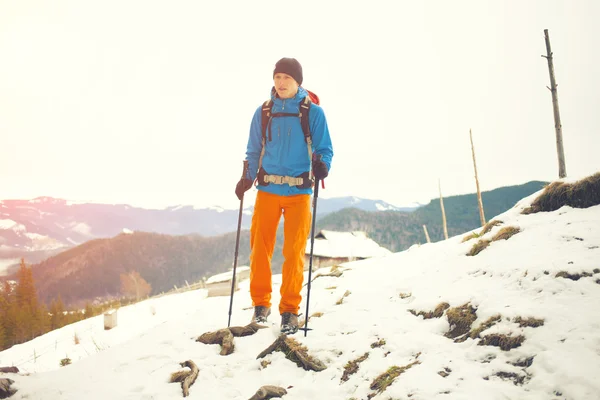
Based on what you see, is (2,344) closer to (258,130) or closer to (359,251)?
(359,251)

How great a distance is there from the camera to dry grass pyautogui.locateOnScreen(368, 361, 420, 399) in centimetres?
207

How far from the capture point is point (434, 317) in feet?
9.88

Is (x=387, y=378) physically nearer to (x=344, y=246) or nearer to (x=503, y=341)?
(x=503, y=341)

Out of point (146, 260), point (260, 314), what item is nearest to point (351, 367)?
point (260, 314)

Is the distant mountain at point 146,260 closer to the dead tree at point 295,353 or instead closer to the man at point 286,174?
the man at point 286,174

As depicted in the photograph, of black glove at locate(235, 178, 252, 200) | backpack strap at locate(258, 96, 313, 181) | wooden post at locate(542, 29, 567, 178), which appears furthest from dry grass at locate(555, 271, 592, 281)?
wooden post at locate(542, 29, 567, 178)

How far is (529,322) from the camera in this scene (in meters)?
2.13

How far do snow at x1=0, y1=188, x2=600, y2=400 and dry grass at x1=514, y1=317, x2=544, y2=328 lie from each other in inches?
1.5

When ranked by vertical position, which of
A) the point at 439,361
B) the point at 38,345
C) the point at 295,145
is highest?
the point at 295,145

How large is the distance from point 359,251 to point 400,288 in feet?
113

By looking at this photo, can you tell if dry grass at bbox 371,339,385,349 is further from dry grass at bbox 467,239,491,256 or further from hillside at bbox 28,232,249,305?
hillside at bbox 28,232,249,305

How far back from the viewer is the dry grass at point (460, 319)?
2541 mm

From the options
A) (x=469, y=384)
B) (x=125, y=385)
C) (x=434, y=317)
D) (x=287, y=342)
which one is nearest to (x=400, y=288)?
(x=434, y=317)

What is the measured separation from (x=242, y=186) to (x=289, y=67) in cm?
176
